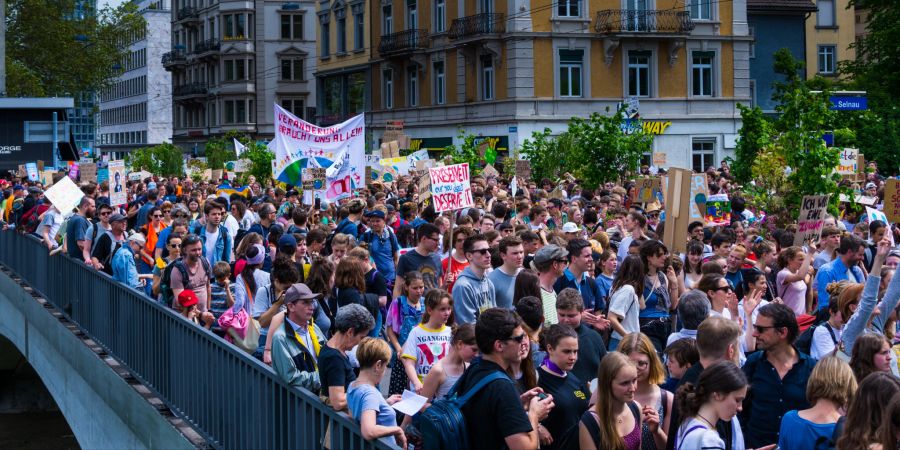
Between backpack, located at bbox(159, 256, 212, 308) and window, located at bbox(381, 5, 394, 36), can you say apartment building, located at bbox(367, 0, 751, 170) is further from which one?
backpack, located at bbox(159, 256, 212, 308)

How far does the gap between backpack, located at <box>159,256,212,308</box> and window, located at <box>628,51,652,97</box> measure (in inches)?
1425

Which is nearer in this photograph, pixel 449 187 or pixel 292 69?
pixel 449 187

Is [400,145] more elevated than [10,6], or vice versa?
[10,6]

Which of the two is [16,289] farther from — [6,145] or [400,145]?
[400,145]

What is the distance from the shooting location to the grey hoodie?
9836mm

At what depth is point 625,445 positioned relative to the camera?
20.1 feet

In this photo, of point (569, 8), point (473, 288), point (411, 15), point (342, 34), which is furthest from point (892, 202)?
point (342, 34)

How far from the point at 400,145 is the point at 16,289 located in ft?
76.2

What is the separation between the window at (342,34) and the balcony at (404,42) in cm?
646

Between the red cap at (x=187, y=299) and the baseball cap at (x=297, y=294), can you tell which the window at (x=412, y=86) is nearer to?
the red cap at (x=187, y=299)

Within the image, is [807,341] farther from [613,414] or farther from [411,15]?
[411,15]

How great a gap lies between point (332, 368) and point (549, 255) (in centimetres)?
303

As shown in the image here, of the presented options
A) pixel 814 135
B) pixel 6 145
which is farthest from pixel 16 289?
pixel 6 145

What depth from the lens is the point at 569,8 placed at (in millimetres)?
46094
